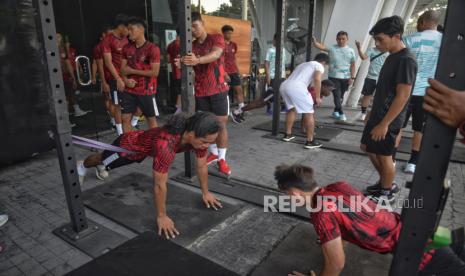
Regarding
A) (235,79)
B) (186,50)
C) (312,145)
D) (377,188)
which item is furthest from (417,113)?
(235,79)

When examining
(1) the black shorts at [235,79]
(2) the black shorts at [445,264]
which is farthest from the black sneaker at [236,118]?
(2) the black shorts at [445,264]

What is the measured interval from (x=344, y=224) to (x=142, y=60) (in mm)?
3292

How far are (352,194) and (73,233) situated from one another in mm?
2153

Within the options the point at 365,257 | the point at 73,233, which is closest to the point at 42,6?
the point at 73,233

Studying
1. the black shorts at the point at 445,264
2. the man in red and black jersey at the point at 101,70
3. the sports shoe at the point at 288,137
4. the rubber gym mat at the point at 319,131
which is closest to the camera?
the black shorts at the point at 445,264

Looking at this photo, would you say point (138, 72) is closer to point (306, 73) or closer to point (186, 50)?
point (186, 50)

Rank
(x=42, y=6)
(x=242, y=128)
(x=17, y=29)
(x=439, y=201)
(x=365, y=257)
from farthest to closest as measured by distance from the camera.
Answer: (x=242, y=128) < (x=17, y=29) < (x=365, y=257) < (x=42, y=6) < (x=439, y=201)

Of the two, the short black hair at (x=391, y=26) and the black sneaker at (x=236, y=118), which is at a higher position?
the short black hair at (x=391, y=26)

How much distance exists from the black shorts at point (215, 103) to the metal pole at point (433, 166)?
9.47 ft

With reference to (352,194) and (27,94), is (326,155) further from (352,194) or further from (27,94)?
(27,94)

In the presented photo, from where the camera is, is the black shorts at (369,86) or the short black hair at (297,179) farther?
the black shorts at (369,86)

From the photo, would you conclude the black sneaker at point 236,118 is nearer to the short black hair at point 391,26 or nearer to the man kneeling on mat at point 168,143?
the man kneeling on mat at point 168,143

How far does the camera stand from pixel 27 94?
410 centimetres

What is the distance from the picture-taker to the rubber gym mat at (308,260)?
216 cm
